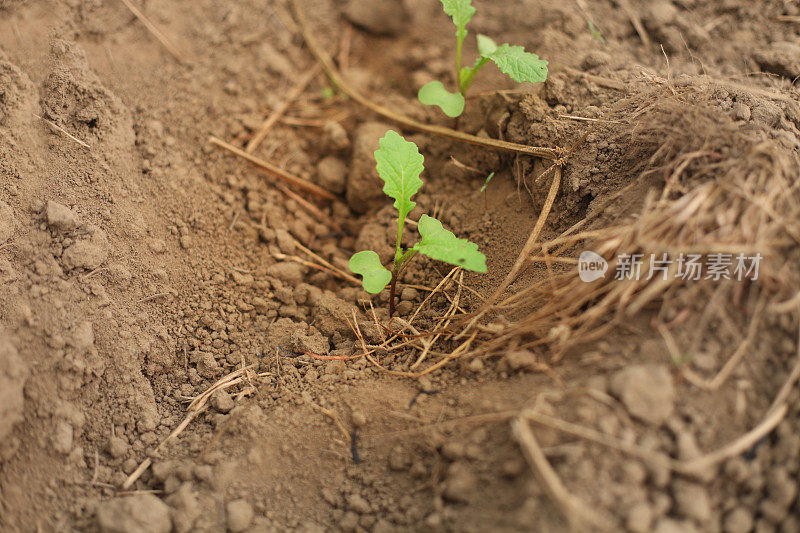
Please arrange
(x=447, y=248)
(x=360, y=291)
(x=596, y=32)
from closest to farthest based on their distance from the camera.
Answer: (x=447, y=248)
(x=360, y=291)
(x=596, y=32)

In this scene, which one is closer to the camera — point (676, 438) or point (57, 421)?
point (676, 438)

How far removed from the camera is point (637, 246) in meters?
1.66

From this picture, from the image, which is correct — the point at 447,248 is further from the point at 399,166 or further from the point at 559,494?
the point at 559,494

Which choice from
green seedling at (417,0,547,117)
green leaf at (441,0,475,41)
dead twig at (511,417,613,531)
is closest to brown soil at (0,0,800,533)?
dead twig at (511,417,613,531)

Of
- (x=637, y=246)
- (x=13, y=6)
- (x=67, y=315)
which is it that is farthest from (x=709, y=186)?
(x=13, y=6)

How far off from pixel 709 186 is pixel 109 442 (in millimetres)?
2110

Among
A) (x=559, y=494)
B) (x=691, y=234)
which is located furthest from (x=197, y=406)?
(x=691, y=234)

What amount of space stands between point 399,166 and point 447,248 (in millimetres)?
387

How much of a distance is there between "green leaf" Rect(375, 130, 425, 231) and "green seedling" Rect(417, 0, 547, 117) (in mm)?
351

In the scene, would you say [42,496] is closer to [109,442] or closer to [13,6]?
[109,442]

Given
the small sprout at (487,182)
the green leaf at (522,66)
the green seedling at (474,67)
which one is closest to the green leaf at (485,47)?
the green seedling at (474,67)

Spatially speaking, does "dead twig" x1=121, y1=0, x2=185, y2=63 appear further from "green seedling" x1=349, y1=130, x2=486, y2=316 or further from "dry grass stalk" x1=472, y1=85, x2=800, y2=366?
"dry grass stalk" x1=472, y1=85, x2=800, y2=366

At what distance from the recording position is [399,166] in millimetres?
2051

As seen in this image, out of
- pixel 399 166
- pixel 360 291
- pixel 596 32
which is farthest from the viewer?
pixel 596 32
